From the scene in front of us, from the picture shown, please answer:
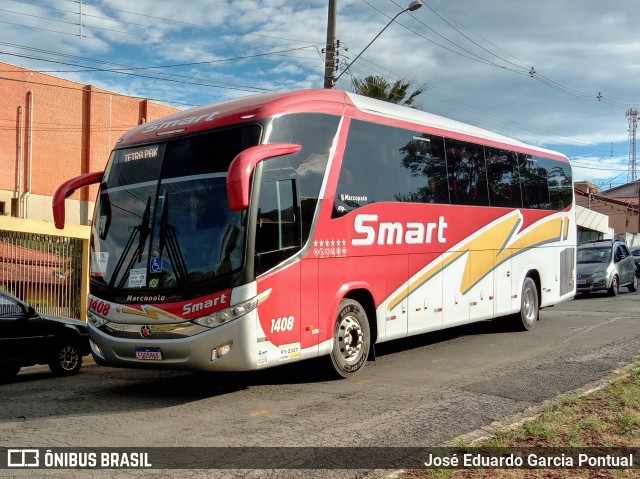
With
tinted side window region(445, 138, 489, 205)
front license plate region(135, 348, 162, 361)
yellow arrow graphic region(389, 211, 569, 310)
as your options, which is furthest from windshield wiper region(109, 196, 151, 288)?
tinted side window region(445, 138, 489, 205)

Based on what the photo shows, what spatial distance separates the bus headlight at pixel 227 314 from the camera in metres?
7.56

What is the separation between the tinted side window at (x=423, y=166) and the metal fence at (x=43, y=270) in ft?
29.6

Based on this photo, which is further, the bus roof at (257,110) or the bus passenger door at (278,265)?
the bus roof at (257,110)

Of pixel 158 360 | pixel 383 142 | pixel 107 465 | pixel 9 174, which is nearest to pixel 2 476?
pixel 107 465

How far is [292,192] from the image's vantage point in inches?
326

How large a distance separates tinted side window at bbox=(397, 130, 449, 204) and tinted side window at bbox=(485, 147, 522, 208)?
5.75 ft

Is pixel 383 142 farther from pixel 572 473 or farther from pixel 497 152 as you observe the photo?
pixel 572 473

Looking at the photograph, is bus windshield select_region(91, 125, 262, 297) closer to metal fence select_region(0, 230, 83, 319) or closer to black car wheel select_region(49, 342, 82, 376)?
black car wheel select_region(49, 342, 82, 376)

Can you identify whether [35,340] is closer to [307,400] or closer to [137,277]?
[137,277]

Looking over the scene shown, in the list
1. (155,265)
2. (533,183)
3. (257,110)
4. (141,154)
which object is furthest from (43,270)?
(533,183)

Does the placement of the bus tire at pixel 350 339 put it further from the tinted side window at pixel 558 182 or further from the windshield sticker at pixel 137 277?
the tinted side window at pixel 558 182

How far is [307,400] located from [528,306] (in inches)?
308

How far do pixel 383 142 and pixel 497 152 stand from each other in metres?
4.15

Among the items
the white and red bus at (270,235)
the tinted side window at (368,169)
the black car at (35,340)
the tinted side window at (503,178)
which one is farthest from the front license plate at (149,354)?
the tinted side window at (503,178)
